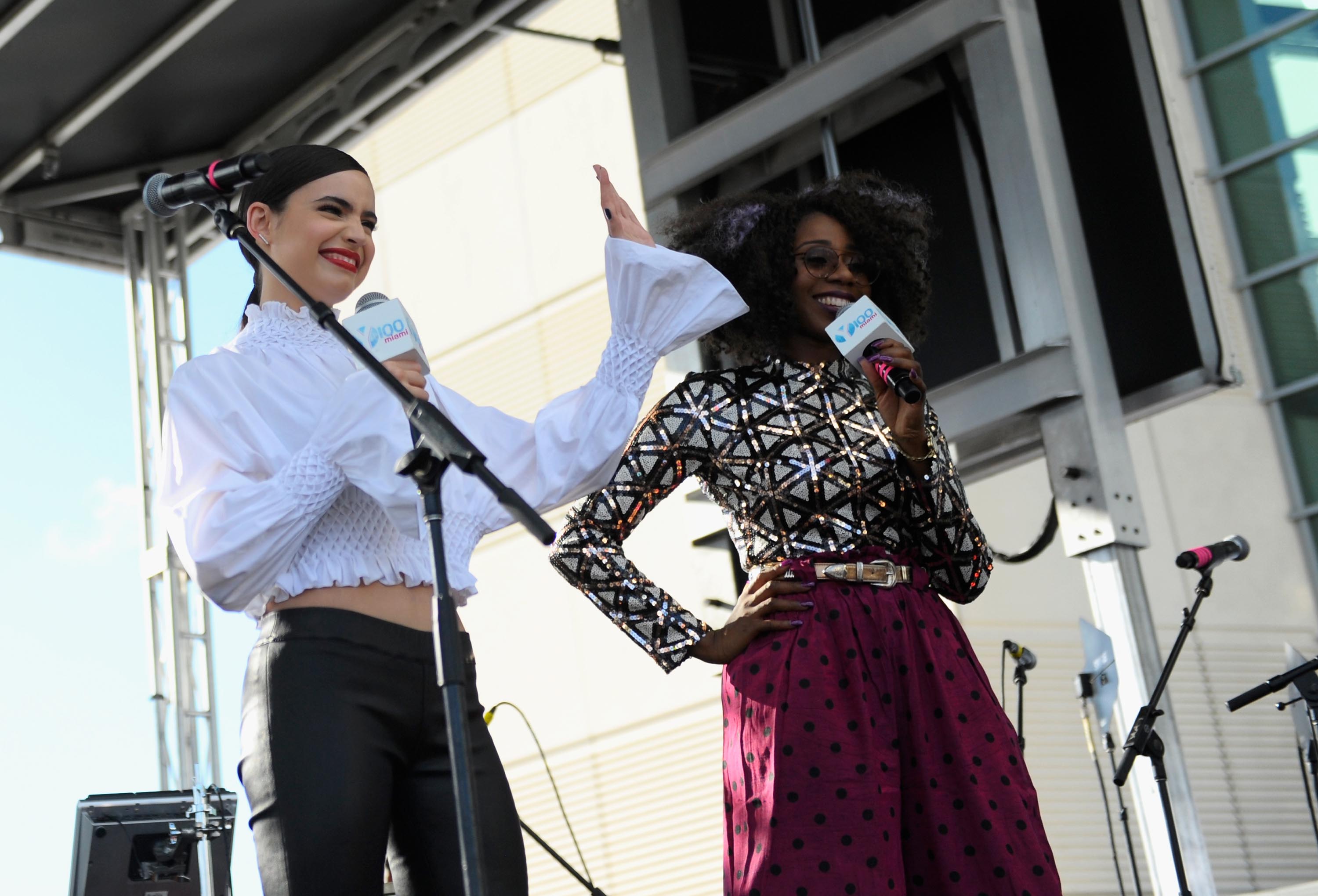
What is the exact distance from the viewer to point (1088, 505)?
3939 mm

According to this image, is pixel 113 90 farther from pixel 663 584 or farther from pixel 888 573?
pixel 888 573

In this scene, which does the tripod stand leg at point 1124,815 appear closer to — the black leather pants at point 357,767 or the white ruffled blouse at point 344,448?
the white ruffled blouse at point 344,448

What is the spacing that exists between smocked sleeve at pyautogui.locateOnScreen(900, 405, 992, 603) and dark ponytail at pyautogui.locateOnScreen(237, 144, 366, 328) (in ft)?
3.05

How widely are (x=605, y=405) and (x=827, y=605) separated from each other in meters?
0.48

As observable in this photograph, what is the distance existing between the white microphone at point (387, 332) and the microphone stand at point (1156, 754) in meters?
2.45

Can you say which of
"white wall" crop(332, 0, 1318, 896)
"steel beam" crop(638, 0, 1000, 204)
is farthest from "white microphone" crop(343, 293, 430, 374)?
"white wall" crop(332, 0, 1318, 896)

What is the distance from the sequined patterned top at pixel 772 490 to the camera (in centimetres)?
221

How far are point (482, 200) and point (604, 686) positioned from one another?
3460 millimetres

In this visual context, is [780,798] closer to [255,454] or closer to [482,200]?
[255,454]

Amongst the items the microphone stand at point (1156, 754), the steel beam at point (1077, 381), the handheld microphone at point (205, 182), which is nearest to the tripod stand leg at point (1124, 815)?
the microphone stand at point (1156, 754)

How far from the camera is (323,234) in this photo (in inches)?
77.8

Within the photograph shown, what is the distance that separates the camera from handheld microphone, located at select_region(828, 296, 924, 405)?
6.99 ft

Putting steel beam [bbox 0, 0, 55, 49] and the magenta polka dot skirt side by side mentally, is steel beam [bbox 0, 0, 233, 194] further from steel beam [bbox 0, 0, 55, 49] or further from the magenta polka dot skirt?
the magenta polka dot skirt

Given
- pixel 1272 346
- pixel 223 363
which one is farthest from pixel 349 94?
pixel 1272 346
